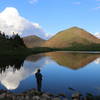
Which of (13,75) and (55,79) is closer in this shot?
(55,79)

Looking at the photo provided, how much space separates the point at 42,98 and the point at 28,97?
134 centimetres

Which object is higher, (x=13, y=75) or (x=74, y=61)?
(x=74, y=61)

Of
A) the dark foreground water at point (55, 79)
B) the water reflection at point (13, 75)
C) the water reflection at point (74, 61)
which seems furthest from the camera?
the water reflection at point (74, 61)

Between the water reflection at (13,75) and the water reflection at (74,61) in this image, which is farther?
the water reflection at (74,61)

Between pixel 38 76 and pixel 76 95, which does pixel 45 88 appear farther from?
pixel 76 95

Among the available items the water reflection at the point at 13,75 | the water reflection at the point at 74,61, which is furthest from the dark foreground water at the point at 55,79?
the water reflection at the point at 74,61

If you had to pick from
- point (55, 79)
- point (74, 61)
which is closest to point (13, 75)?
point (55, 79)

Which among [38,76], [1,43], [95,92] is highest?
[1,43]

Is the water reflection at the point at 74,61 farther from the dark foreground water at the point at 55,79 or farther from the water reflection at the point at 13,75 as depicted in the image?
the water reflection at the point at 13,75

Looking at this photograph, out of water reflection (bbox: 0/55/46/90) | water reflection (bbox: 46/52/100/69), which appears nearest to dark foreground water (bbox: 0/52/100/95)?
water reflection (bbox: 0/55/46/90)

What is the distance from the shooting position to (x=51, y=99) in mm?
24078

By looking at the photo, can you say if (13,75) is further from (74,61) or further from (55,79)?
(74,61)

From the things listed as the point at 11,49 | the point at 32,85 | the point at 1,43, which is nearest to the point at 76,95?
the point at 32,85

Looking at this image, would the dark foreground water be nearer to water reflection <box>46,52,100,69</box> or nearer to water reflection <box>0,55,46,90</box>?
water reflection <box>0,55,46,90</box>
